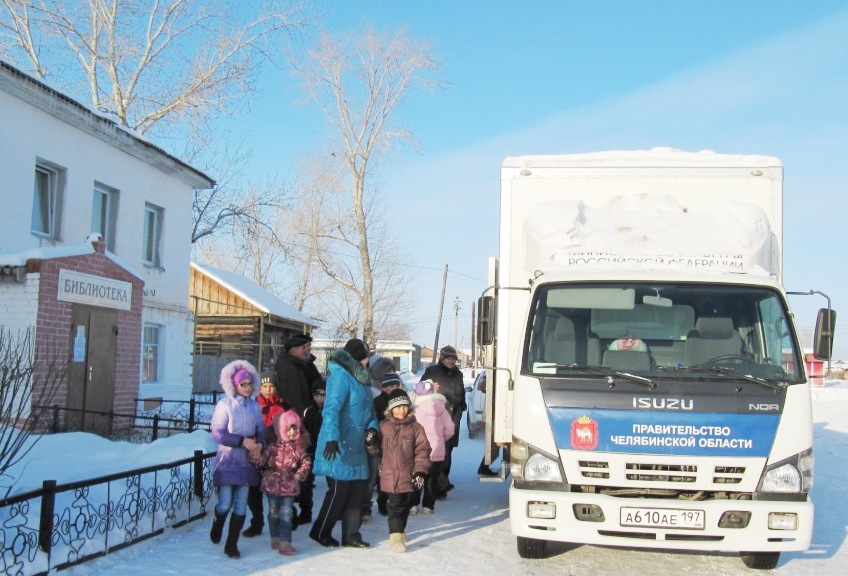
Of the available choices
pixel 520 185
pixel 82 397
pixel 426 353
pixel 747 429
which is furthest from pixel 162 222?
pixel 426 353

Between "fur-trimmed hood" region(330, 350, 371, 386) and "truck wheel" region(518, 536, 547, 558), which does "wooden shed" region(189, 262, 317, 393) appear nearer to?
"fur-trimmed hood" region(330, 350, 371, 386)

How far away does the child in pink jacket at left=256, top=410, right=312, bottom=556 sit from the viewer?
6.51 meters

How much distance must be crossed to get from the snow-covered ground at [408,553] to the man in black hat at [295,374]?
1.22m

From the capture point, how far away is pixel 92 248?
39.9 feet

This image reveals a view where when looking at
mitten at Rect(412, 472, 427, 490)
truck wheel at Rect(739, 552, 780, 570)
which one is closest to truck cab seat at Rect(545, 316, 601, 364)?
mitten at Rect(412, 472, 427, 490)

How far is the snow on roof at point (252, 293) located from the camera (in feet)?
98.7

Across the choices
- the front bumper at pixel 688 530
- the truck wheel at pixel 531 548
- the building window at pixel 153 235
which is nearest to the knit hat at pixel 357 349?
the truck wheel at pixel 531 548

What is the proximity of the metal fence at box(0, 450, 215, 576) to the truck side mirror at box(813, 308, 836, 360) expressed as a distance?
5624mm

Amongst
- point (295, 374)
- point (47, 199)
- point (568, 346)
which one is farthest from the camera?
point (47, 199)

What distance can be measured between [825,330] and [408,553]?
13.0ft

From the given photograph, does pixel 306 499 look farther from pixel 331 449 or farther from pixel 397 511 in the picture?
pixel 331 449

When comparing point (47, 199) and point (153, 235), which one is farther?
point (153, 235)

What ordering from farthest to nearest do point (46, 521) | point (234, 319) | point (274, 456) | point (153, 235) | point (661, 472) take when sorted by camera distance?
point (234, 319), point (153, 235), point (274, 456), point (661, 472), point (46, 521)

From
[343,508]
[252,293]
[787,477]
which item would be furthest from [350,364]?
[252,293]
